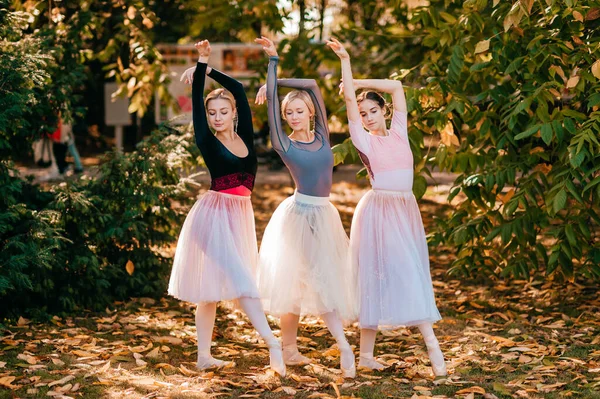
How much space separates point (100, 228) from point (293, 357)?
7.65 ft

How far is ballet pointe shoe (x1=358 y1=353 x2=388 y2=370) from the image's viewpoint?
16.3 ft

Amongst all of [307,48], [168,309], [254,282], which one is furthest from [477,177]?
[307,48]

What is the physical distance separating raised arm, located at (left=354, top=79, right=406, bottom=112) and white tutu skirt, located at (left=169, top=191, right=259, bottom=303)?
0.99 meters

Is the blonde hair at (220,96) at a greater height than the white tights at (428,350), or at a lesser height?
greater

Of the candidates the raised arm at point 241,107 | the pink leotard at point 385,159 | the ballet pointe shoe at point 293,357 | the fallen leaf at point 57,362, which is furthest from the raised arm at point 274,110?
the fallen leaf at point 57,362

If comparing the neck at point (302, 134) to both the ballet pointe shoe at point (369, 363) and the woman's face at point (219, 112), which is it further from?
the ballet pointe shoe at point (369, 363)

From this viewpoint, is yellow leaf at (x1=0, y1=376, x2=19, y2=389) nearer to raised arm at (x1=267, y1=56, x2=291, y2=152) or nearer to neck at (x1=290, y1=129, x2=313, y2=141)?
raised arm at (x1=267, y1=56, x2=291, y2=152)

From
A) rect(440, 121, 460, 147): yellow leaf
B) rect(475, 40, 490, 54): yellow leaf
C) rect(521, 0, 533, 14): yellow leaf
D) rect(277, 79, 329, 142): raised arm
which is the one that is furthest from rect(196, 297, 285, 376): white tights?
rect(521, 0, 533, 14): yellow leaf

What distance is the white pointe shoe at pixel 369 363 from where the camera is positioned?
4970 millimetres

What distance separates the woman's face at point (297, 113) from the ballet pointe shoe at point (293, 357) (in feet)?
4.42

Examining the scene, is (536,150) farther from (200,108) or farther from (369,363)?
(200,108)

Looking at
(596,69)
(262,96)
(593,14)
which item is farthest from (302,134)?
(593,14)

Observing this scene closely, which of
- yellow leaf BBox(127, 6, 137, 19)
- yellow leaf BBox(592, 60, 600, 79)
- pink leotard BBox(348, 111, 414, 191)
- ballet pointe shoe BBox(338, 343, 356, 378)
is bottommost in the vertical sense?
ballet pointe shoe BBox(338, 343, 356, 378)

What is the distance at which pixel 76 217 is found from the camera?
653cm
